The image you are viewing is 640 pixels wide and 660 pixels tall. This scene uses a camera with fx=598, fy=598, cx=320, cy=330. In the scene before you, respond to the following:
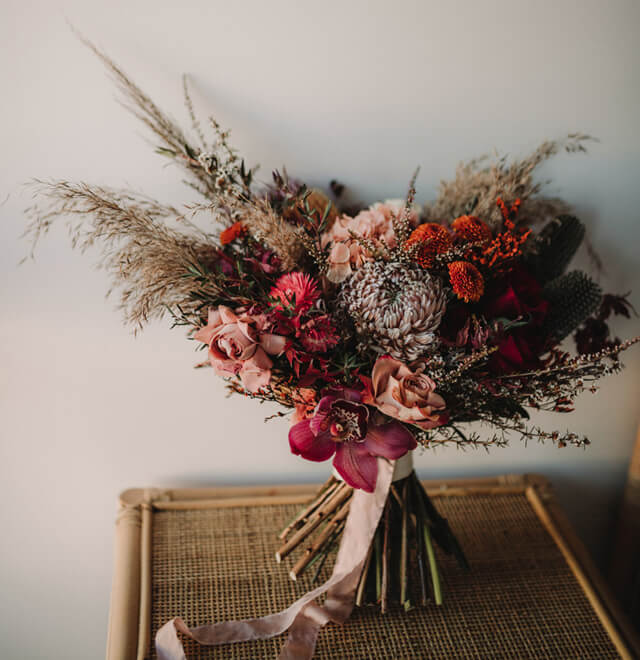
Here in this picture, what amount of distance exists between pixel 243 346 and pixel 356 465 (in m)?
0.21

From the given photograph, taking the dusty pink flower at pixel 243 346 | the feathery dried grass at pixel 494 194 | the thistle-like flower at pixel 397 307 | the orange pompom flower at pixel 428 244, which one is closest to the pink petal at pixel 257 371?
the dusty pink flower at pixel 243 346

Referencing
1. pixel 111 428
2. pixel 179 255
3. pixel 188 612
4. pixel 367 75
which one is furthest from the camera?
pixel 111 428

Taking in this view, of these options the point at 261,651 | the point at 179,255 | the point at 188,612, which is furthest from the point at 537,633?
the point at 179,255

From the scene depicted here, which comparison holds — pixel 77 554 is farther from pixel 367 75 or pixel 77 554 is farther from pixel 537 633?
pixel 367 75

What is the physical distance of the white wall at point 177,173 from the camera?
93 cm

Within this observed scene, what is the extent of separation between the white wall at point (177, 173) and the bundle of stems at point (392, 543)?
261mm

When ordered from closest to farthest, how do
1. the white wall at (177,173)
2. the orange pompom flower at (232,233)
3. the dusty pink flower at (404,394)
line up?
1. the dusty pink flower at (404,394)
2. the orange pompom flower at (232,233)
3. the white wall at (177,173)

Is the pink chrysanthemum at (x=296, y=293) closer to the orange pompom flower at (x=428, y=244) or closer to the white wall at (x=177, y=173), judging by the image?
the orange pompom flower at (x=428, y=244)

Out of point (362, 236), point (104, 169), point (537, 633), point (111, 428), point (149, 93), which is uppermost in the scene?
point (149, 93)

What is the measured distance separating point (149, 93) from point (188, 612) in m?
0.80

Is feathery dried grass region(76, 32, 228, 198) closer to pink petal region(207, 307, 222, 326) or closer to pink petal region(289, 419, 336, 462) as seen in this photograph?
pink petal region(207, 307, 222, 326)

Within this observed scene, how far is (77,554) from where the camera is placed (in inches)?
44.9

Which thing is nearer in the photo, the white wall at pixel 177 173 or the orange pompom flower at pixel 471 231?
the orange pompom flower at pixel 471 231

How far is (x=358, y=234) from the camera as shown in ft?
2.54
